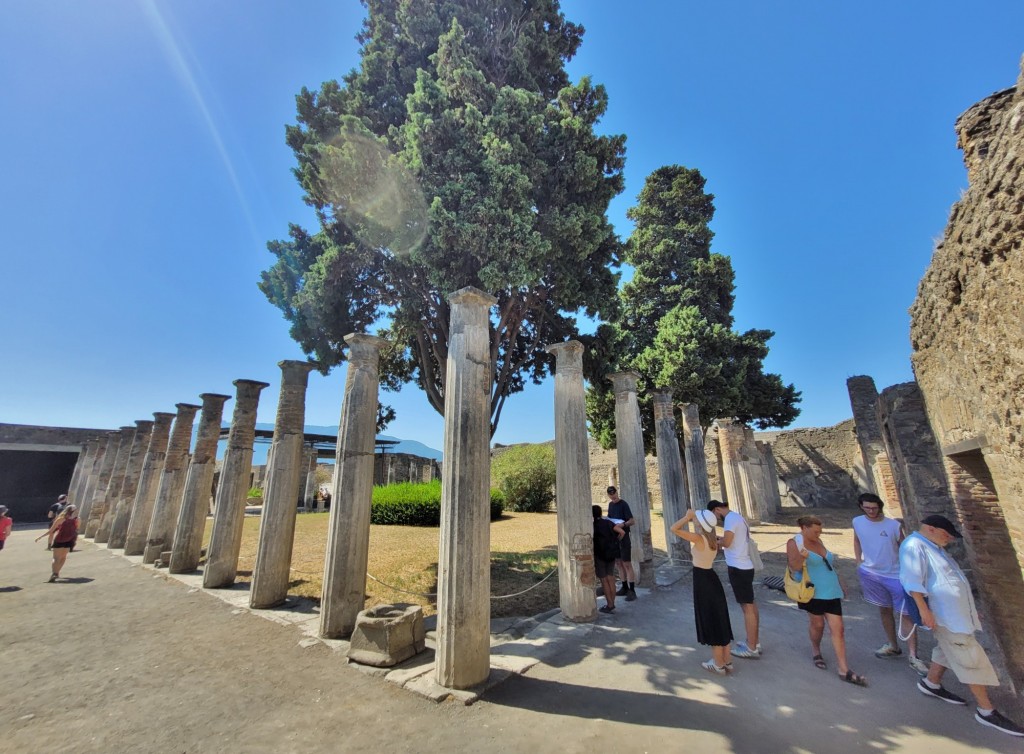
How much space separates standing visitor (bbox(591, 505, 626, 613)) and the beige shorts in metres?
3.71

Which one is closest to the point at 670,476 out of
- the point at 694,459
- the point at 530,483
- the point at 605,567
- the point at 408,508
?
the point at 694,459

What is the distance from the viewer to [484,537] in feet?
14.7

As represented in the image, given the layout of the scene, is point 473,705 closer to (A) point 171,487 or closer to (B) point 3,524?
(A) point 171,487

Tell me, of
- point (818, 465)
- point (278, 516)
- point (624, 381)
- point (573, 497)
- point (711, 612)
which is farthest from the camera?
point (818, 465)

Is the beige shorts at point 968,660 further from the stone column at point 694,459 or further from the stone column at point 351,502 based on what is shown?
the stone column at point 694,459

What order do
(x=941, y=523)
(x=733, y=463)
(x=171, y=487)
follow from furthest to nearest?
(x=733, y=463) → (x=171, y=487) → (x=941, y=523)

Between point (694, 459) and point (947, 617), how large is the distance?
9437 millimetres

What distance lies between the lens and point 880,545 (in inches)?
187

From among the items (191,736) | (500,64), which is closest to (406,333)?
(500,64)

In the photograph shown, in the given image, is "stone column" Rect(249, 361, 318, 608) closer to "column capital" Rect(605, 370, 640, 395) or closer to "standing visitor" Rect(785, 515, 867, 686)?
"column capital" Rect(605, 370, 640, 395)

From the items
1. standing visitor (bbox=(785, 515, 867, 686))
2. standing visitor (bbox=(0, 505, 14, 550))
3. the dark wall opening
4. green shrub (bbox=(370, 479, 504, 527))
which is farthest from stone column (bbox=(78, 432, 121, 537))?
standing visitor (bbox=(785, 515, 867, 686))

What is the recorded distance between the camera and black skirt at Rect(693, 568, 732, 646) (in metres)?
4.33

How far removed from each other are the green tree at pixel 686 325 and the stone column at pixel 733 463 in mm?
685

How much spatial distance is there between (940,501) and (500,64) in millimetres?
11142
